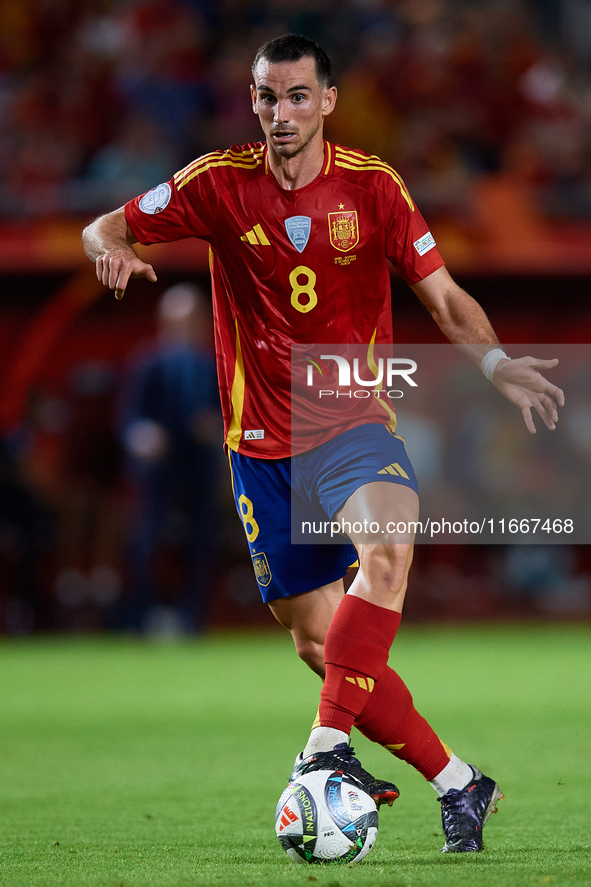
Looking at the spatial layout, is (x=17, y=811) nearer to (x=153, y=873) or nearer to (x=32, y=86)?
(x=153, y=873)

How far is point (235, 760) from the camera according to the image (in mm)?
5133

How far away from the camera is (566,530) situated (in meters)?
12.1

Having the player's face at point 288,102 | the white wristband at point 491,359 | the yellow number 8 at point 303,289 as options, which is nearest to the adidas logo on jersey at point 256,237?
the yellow number 8 at point 303,289

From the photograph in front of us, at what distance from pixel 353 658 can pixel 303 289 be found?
3.81 ft

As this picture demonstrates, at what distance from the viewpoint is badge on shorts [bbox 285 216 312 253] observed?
12.5 feet

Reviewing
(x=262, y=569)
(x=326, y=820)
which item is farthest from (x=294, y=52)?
(x=326, y=820)

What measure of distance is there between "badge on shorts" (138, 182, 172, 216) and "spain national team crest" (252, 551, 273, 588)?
113 cm

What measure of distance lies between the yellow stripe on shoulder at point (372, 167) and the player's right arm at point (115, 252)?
70 centimetres

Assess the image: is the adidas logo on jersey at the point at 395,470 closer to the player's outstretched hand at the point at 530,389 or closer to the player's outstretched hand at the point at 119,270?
the player's outstretched hand at the point at 530,389

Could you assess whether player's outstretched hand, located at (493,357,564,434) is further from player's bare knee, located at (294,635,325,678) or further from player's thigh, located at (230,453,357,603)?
player's bare knee, located at (294,635,325,678)

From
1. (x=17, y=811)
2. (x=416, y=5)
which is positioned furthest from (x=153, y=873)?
(x=416, y=5)

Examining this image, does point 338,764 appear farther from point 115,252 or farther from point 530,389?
point 115,252

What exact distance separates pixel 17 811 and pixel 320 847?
4.28 ft

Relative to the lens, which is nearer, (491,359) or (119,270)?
(119,270)
